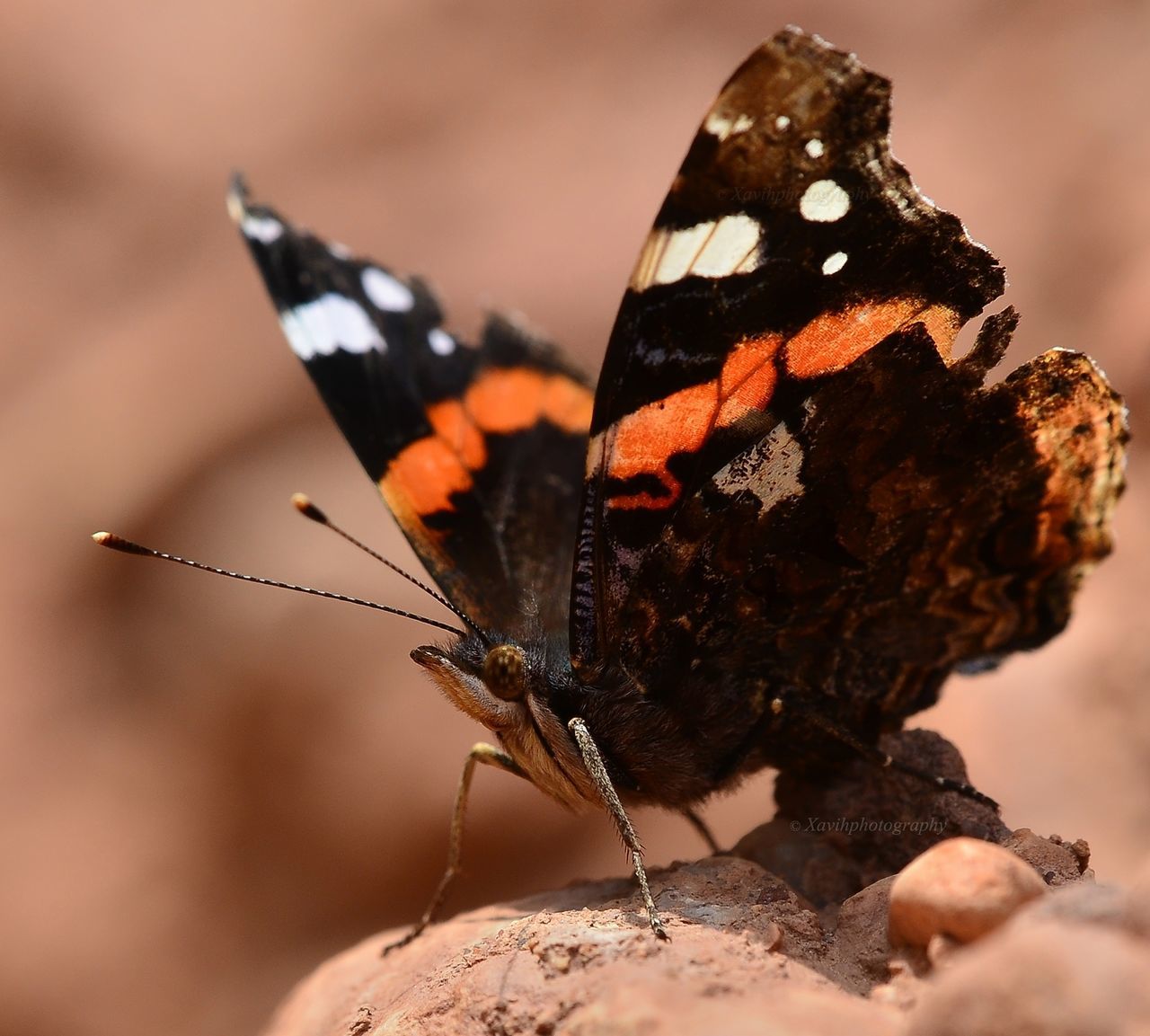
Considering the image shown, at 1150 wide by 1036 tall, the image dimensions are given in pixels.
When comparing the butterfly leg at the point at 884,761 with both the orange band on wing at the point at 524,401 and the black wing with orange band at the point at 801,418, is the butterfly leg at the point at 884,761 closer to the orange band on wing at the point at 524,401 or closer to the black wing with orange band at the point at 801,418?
the black wing with orange band at the point at 801,418

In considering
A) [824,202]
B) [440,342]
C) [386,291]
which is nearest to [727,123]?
[824,202]

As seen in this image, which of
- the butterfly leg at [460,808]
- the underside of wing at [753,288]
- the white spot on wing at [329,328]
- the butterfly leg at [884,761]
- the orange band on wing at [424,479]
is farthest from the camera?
the white spot on wing at [329,328]

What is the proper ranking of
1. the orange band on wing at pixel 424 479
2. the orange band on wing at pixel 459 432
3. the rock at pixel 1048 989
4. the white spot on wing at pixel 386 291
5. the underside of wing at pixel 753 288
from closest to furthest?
the rock at pixel 1048 989 → the underside of wing at pixel 753 288 → the orange band on wing at pixel 424 479 → the orange band on wing at pixel 459 432 → the white spot on wing at pixel 386 291

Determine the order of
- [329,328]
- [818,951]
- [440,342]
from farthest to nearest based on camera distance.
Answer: [440,342] < [329,328] < [818,951]

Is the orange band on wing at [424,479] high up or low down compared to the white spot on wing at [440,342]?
down

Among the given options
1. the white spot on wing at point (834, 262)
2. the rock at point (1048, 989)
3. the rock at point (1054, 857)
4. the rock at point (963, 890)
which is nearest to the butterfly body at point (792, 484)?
the white spot on wing at point (834, 262)

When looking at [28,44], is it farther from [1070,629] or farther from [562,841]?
[1070,629]

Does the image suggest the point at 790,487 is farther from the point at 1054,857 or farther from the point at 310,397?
the point at 310,397
